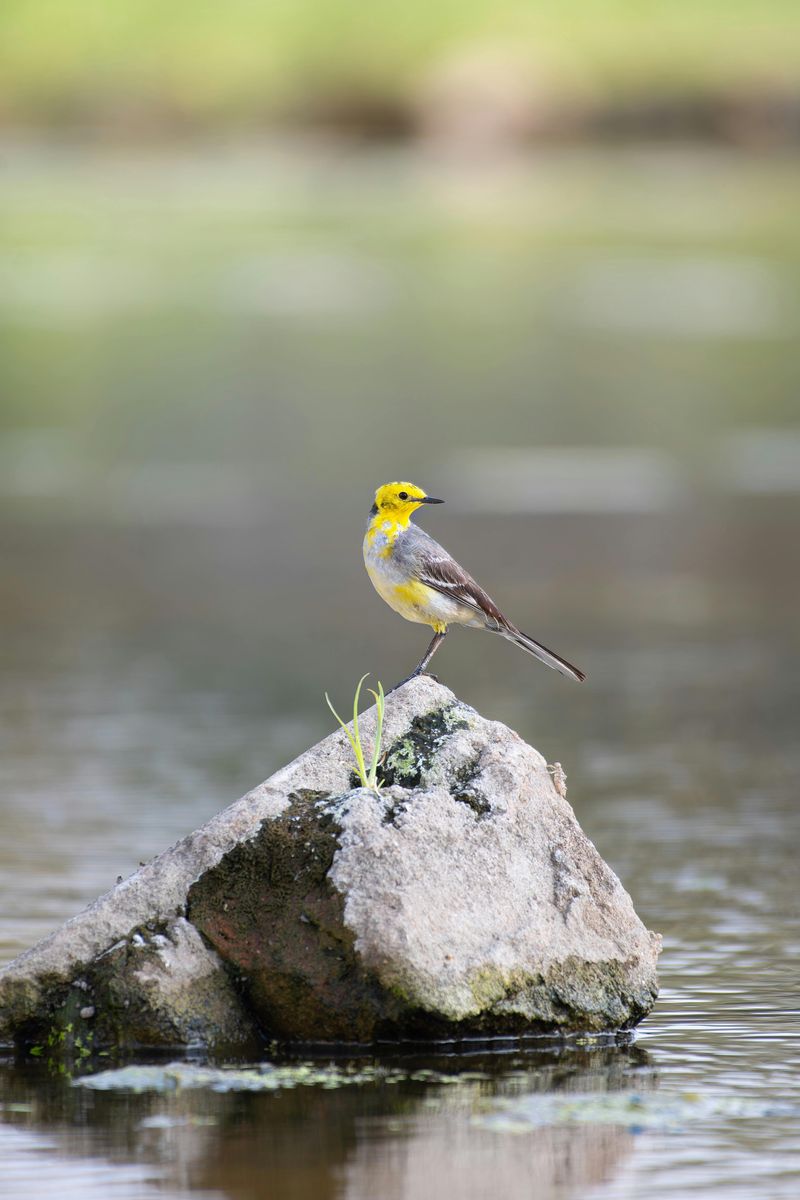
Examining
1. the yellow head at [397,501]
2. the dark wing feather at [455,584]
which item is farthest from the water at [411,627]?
the yellow head at [397,501]

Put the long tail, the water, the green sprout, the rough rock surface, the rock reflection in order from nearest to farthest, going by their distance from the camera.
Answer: the rock reflection
the water
the rough rock surface
the green sprout
the long tail

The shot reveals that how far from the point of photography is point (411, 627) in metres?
17.2

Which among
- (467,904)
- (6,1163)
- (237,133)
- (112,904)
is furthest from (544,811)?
(237,133)

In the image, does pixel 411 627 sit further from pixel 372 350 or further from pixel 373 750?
pixel 372 350

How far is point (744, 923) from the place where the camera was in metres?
9.51

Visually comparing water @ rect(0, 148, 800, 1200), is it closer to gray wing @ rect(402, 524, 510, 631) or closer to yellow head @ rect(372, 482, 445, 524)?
gray wing @ rect(402, 524, 510, 631)

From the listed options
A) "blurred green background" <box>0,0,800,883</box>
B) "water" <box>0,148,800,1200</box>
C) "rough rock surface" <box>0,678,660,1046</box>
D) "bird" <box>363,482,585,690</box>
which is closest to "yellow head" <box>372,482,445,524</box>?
"bird" <box>363,482,585,690</box>

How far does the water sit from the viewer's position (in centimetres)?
679

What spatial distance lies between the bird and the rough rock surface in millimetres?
767

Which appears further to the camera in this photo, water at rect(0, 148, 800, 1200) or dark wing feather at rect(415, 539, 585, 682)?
dark wing feather at rect(415, 539, 585, 682)

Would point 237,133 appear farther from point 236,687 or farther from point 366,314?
point 236,687

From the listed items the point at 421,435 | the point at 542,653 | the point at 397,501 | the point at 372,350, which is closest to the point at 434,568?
the point at 397,501

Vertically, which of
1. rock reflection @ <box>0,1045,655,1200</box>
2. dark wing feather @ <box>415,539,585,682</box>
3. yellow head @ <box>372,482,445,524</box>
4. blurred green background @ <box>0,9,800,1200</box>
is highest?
blurred green background @ <box>0,9,800,1200</box>

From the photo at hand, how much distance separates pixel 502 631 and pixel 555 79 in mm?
57026
